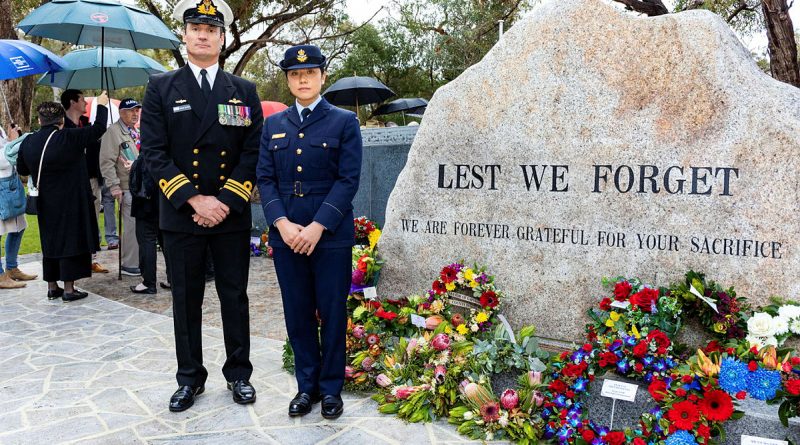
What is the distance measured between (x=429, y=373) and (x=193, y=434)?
1.28 metres

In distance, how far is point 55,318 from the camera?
5391mm

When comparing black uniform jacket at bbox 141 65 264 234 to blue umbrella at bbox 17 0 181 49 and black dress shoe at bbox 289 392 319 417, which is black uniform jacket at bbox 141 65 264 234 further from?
blue umbrella at bbox 17 0 181 49

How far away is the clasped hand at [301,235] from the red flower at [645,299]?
65.3 inches

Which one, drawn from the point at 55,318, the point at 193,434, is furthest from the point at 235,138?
the point at 55,318

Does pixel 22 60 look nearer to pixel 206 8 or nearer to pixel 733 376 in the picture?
pixel 206 8

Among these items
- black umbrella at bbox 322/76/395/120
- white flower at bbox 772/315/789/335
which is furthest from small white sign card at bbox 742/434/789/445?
black umbrella at bbox 322/76/395/120

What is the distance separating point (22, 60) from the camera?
5.60 m

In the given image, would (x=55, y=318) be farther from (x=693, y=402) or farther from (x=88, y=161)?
(x=693, y=402)

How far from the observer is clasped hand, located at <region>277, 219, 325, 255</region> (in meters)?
3.07

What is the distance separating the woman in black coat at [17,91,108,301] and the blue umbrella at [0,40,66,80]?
0.34 m

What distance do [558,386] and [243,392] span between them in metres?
1.74

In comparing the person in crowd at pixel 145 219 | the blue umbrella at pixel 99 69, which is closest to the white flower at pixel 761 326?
the person in crowd at pixel 145 219

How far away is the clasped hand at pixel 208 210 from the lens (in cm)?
321

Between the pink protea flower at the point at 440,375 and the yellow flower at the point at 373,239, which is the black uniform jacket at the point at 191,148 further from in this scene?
the pink protea flower at the point at 440,375
